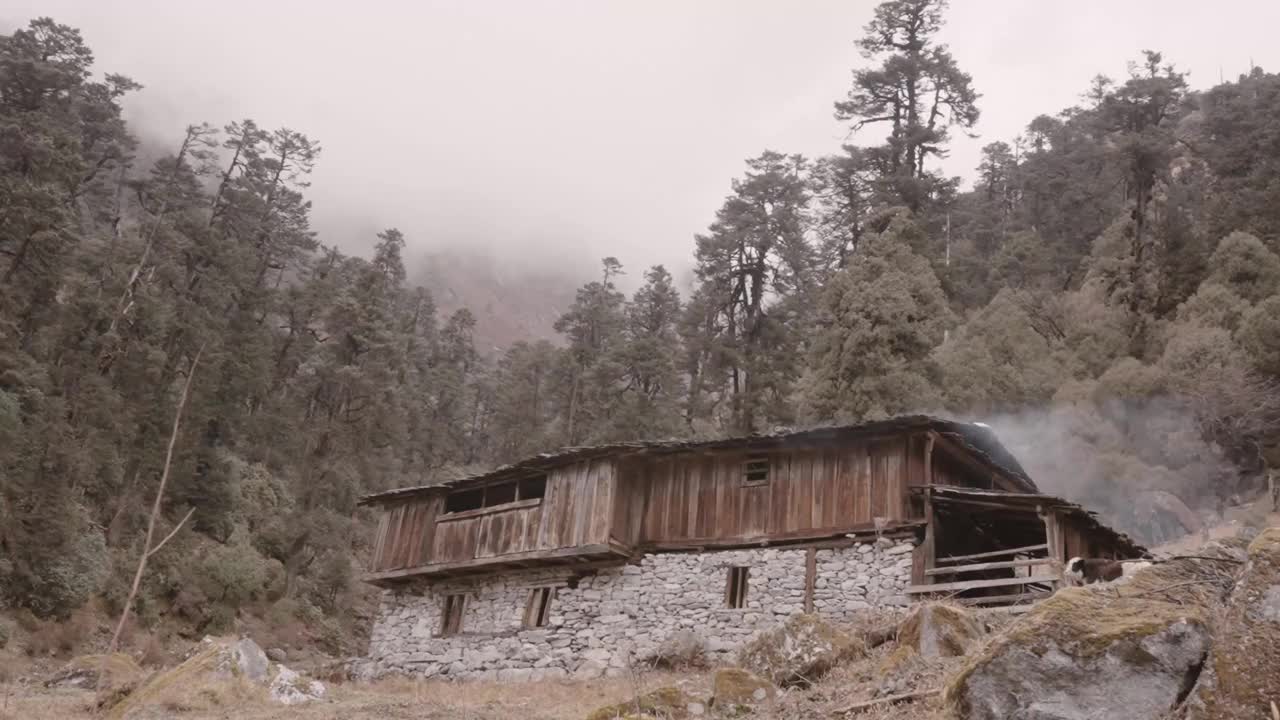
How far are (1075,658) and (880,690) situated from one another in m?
3.63

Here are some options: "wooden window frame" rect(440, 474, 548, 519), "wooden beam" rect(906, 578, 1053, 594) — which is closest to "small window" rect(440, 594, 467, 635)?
"wooden window frame" rect(440, 474, 548, 519)

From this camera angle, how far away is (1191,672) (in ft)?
23.2

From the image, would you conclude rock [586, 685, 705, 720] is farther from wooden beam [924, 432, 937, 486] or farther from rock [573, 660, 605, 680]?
wooden beam [924, 432, 937, 486]

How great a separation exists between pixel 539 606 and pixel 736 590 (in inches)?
205

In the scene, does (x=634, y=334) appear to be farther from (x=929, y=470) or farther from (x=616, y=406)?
(x=929, y=470)

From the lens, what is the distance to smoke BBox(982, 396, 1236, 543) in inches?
1321

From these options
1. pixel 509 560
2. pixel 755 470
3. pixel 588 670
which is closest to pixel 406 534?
pixel 509 560

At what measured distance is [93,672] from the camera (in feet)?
70.5

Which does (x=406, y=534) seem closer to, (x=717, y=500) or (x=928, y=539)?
(x=717, y=500)

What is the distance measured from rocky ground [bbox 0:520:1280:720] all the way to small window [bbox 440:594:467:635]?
358 cm

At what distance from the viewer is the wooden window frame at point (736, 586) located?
21688 millimetres

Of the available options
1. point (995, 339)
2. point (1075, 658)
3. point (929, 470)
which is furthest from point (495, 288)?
point (1075, 658)

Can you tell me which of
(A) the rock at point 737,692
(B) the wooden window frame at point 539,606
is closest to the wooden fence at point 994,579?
(A) the rock at point 737,692

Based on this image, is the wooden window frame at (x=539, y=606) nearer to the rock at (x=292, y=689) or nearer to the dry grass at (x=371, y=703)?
the dry grass at (x=371, y=703)
